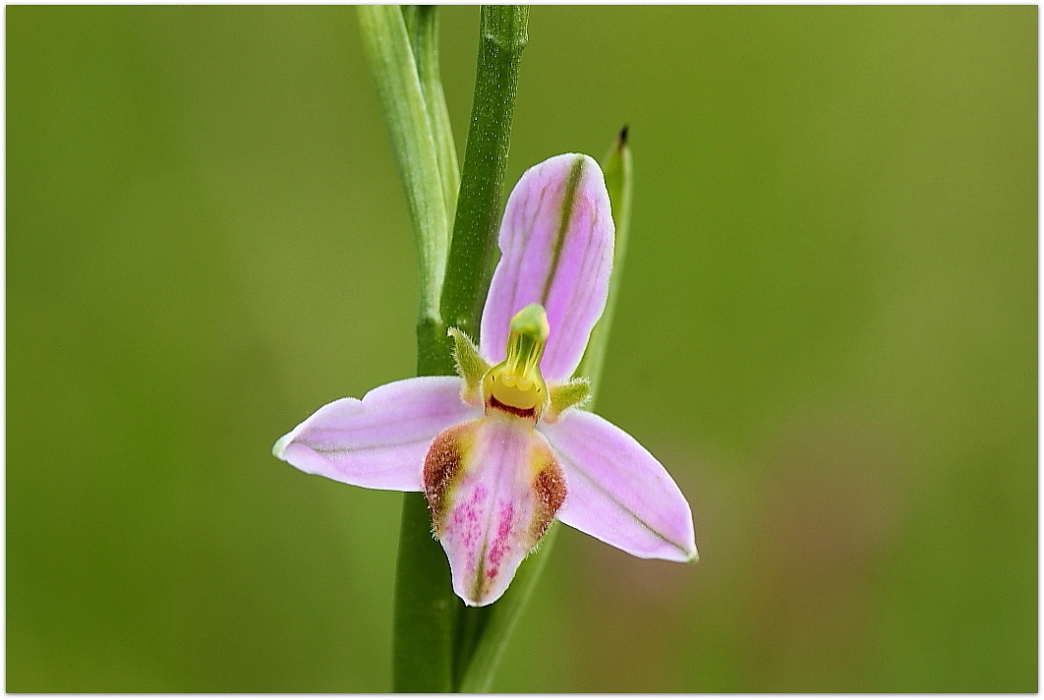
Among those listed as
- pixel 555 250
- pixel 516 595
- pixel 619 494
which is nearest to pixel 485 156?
pixel 555 250

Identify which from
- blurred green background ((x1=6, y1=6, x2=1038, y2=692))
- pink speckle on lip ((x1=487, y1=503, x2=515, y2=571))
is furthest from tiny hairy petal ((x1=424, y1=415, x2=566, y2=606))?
blurred green background ((x1=6, y1=6, x2=1038, y2=692))

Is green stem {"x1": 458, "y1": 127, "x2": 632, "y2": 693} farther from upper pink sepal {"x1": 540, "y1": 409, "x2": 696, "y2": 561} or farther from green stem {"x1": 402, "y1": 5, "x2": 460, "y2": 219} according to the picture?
green stem {"x1": 402, "y1": 5, "x2": 460, "y2": 219}

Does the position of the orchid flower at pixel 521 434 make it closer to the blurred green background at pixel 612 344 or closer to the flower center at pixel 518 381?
the flower center at pixel 518 381

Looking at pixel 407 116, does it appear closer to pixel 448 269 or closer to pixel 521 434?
pixel 448 269

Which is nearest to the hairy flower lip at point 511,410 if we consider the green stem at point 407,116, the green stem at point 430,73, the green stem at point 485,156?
the green stem at point 485,156

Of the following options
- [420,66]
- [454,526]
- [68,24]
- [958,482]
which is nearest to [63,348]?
[68,24]

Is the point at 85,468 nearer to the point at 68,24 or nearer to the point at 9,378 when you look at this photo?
the point at 9,378

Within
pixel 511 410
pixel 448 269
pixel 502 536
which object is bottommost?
pixel 502 536
